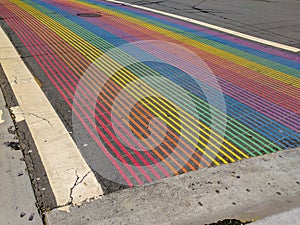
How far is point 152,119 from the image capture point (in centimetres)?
537

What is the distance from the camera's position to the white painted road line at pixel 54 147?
145 inches

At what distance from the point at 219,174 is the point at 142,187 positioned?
994mm

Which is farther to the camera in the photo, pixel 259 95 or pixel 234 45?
pixel 234 45

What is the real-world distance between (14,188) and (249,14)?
1470 cm

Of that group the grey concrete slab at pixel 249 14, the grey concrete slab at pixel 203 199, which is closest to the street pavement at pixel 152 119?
the grey concrete slab at pixel 203 199

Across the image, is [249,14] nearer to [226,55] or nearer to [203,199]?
[226,55]

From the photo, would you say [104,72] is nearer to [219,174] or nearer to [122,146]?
[122,146]

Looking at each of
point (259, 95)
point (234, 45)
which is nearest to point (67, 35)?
point (234, 45)

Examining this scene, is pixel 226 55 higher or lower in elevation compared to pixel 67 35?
lower

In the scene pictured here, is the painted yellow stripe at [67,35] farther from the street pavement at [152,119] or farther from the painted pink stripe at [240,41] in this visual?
the painted pink stripe at [240,41]

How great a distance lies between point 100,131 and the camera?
494cm

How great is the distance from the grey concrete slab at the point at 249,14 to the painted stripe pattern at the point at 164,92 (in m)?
1.77

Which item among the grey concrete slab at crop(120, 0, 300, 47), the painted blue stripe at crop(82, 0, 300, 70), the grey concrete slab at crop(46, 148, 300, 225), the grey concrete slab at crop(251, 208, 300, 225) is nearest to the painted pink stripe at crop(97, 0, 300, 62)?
the painted blue stripe at crop(82, 0, 300, 70)

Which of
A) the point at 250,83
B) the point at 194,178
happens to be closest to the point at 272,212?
the point at 194,178
